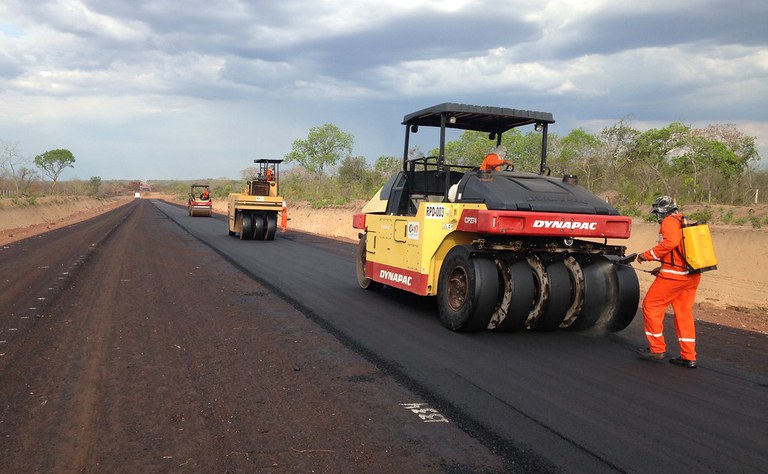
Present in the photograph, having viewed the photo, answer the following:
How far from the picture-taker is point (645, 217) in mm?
16500

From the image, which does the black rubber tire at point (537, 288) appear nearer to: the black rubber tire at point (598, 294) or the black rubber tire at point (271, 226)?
the black rubber tire at point (598, 294)

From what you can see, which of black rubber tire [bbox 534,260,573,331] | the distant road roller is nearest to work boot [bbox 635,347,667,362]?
black rubber tire [bbox 534,260,573,331]

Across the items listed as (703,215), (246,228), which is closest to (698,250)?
(703,215)

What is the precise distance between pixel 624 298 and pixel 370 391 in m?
3.45

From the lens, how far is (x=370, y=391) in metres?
4.71

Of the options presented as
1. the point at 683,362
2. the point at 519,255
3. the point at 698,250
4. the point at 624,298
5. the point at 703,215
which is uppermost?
the point at 703,215

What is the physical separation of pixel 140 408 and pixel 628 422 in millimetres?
3435

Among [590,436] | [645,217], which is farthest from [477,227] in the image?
[645,217]

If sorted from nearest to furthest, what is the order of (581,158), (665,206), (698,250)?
1. (698,250)
2. (665,206)
3. (581,158)

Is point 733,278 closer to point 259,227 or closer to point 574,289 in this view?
point 574,289

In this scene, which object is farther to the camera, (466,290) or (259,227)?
(259,227)

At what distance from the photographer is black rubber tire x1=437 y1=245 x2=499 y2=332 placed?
6.36 metres

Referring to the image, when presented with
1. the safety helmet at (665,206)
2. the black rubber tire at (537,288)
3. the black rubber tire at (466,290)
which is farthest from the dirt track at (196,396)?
the safety helmet at (665,206)

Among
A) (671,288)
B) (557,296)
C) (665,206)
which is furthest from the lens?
(557,296)
